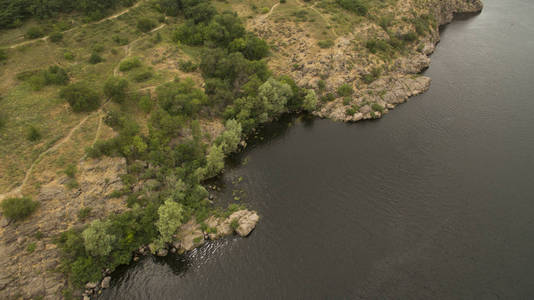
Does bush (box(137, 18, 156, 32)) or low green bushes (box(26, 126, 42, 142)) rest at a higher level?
bush (box(137, 18, 156, 32))

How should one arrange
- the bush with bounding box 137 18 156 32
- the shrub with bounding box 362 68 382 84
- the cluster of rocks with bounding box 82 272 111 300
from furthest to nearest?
1. the bush with bounding box 137 18 156 32
2. the shrub with bounding box 362 68 382 84
3. the cluster of rocks with bounding box 82 272 111 300

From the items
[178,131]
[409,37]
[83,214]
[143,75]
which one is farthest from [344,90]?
[83,214]

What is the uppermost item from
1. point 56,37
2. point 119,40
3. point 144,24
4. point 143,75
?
point 144,24

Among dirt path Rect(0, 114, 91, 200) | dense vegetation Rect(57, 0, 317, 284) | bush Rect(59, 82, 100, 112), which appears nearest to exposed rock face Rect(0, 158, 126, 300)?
dense vegetation Rect(57, 0, 317, 284)

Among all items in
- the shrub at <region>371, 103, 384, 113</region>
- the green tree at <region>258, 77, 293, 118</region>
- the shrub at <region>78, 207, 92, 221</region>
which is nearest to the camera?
the shrub at <region>78, 207, 92, 221</region>

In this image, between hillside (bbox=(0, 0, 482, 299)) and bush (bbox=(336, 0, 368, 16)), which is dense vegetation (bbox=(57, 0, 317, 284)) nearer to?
hillside (bbox=(0, 0, 482, 299))

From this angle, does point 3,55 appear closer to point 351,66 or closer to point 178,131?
point 178,131

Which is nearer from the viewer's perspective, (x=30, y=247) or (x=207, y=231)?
(x=30, y=247)
